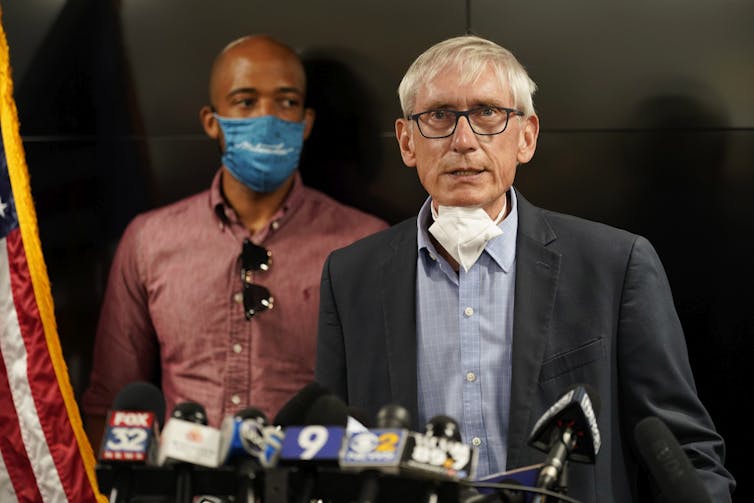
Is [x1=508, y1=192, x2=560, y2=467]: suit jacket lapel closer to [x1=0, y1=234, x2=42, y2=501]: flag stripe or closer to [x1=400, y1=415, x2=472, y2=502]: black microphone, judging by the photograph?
[x1=400, y1=415, x2=472, y2=502]: black microphone

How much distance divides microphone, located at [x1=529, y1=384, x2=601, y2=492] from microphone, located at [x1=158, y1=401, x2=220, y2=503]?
0.50 metres

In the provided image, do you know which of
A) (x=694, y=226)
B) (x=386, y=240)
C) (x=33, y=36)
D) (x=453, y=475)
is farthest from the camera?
(x=33, y=36)

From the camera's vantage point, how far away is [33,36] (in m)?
3.82

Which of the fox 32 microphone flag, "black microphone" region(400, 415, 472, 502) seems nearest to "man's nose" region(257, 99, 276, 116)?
the fox 32 microphone flag

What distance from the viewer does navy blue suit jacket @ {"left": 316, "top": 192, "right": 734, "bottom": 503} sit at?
2.33 metres

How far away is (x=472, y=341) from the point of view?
246 cm

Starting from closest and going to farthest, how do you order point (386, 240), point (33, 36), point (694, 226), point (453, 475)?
1. point (453, 475)
2. point (386, 240)
3. point (694, 226)
4. point (33, 36)

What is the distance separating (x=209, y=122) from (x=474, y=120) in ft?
4.73

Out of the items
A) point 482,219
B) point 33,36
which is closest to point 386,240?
point 482,219

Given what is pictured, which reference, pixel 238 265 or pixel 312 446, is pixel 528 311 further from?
pixel 238 265

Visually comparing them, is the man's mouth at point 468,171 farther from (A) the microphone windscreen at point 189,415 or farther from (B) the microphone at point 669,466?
(A) the microphone windscreen at point 189,415

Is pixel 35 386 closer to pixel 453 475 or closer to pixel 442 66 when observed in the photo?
pixel 442 66

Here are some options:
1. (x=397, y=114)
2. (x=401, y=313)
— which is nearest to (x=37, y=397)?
(x=397, y=114)

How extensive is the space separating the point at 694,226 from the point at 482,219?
1.27 meters
